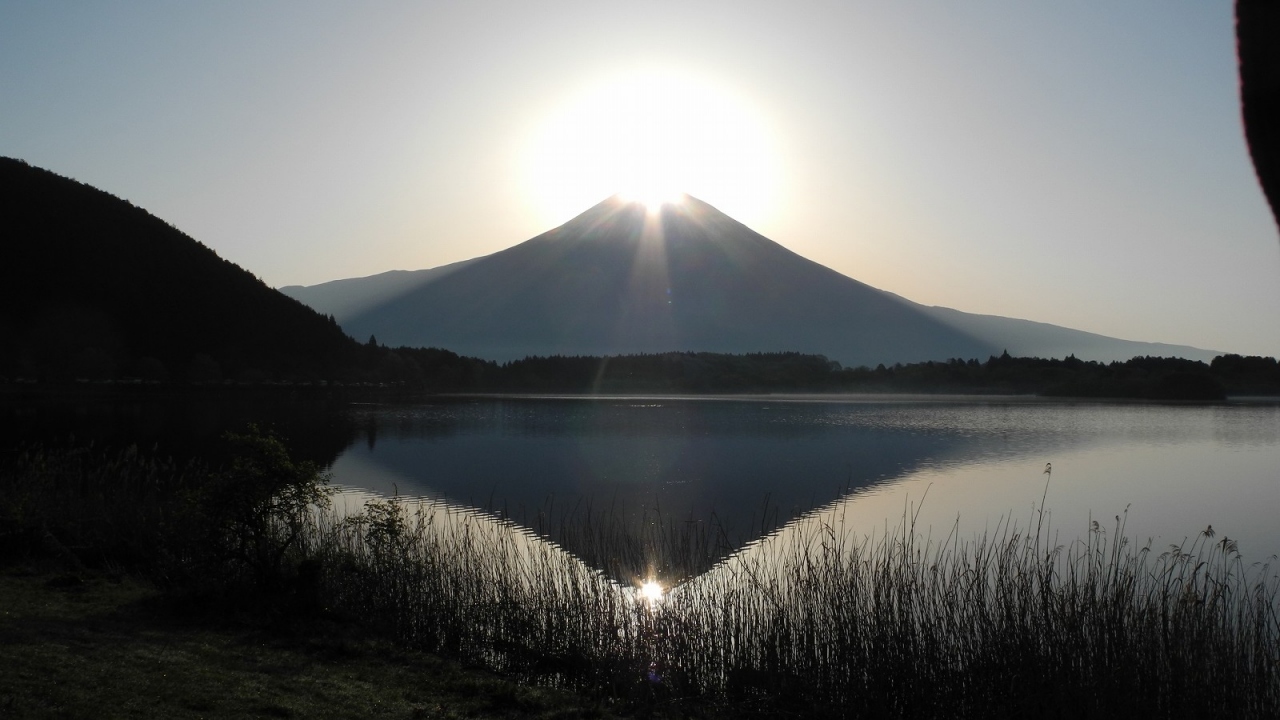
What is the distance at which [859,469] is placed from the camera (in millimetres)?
22766

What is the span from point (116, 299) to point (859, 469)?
42693 mm

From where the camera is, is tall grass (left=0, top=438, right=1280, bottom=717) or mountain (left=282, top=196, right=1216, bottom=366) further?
mountain (left=282, top=196, right=1216, bottom=366)

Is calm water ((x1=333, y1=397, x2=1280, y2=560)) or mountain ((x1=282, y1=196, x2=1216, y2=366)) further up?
mountain ((x1=282, y1=196, x2=1216, y2=366))

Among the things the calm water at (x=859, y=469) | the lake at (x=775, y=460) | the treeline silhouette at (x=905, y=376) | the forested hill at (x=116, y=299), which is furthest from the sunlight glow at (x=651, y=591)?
the treeline silhouette at (x=905, y=376)

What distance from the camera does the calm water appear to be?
52.7 ft

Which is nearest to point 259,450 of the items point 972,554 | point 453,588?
point 453,588

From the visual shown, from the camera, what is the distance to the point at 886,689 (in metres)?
6.47

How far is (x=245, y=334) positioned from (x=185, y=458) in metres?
32.1

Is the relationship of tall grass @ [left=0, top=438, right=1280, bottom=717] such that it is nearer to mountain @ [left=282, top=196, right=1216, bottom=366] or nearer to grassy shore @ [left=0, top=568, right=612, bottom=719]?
grassy shore @ [left=0, top=568, right=612, bottom=719]

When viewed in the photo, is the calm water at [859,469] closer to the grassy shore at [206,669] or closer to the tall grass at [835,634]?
the tall grass at [835,634]

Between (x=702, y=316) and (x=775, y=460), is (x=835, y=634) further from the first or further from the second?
(x=702, y=316)

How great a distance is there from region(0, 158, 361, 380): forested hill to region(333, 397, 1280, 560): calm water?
1419 cm

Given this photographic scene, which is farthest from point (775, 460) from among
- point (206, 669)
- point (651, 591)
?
point (206, 669)

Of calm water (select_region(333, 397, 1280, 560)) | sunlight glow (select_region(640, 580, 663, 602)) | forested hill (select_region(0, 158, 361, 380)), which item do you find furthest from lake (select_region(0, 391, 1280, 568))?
forested hill (select_region(0, 158, 361, 380))
